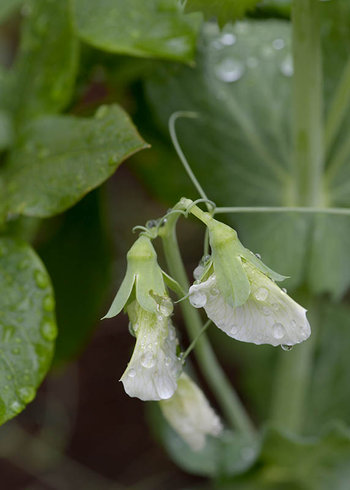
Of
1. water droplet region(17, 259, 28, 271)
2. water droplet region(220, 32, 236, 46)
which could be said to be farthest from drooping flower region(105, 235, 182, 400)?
water droplet region(220, 32, 236, 46)

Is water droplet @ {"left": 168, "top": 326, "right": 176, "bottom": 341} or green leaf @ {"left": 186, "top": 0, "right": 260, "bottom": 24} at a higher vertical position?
green leaf @ {"left": 186, "top": 0, "right": 260, "bottom": 24}

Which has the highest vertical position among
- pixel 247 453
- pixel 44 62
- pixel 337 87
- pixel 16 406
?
pixel 44 62

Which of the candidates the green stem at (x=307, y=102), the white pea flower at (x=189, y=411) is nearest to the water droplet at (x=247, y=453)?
the white pea flower at (x=189, y=411)

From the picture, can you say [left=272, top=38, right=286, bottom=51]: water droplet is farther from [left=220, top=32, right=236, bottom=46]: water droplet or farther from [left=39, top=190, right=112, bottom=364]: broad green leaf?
[left=39, top=190, right=112, bottom=364]: broad green leaf

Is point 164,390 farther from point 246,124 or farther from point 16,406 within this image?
point 246,124

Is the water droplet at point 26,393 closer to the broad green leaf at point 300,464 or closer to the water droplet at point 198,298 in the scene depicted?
the water droplet at point 198,298

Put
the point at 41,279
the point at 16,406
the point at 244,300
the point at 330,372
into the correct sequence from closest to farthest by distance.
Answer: the point at 244,300, the point at 16,406, the point at 41,279, the point at 330,372

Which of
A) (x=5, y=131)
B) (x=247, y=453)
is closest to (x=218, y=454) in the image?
(x=247, y=453)
